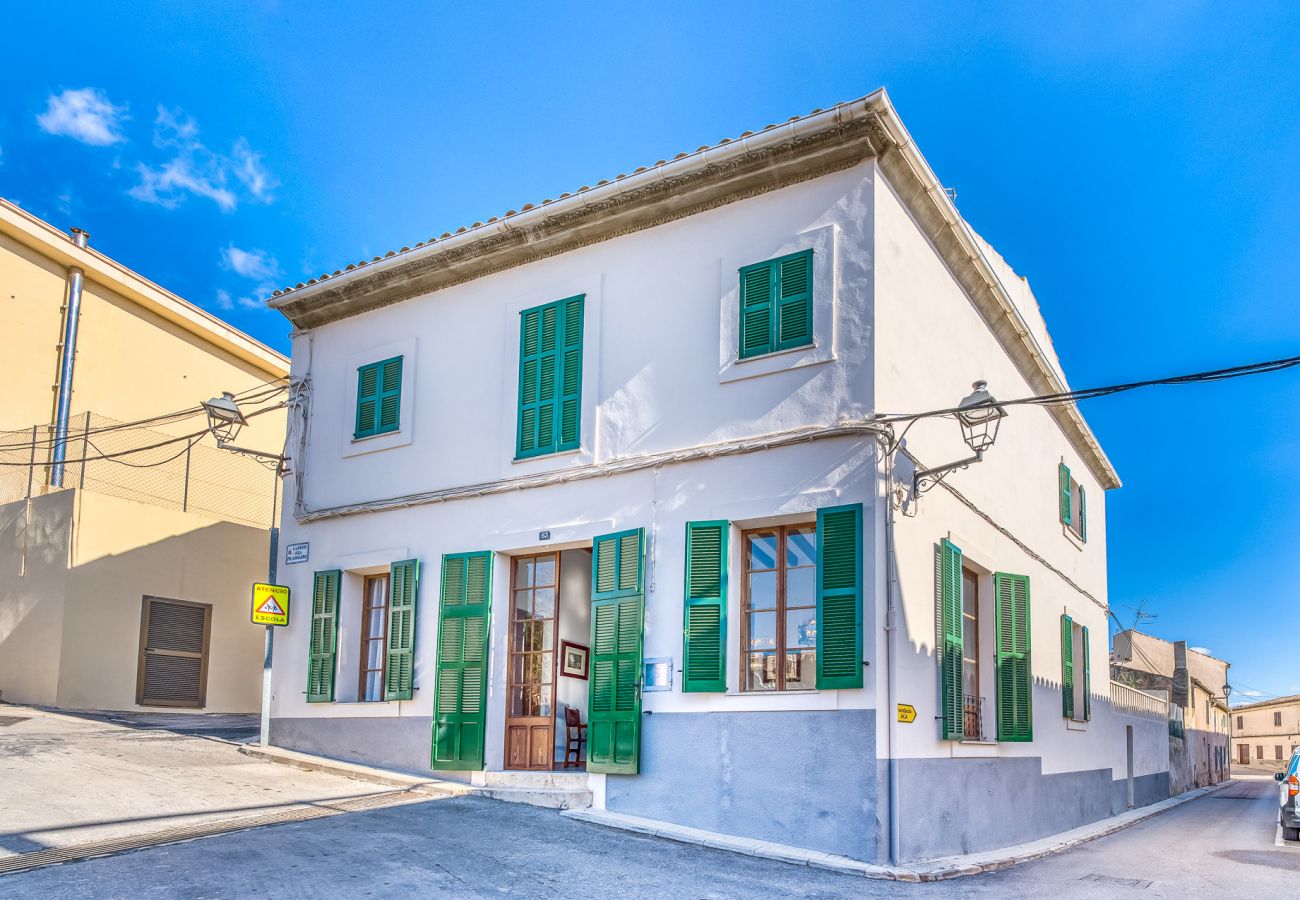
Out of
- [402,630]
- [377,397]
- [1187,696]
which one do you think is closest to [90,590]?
[377,397]

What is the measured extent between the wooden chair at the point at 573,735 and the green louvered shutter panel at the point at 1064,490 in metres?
8.44

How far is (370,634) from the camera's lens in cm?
1412

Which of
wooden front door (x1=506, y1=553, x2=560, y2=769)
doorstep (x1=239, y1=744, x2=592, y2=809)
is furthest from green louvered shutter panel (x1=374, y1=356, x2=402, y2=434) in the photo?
doorstep (x1=239, y1=744, x2=592, y2=809)

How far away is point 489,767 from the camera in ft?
40.3

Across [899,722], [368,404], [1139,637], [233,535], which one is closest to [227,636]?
[233,535]

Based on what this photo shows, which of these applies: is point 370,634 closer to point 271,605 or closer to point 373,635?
point 373,635

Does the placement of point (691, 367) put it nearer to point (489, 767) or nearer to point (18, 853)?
point (489, 767)

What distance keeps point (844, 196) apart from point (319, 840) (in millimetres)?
7322

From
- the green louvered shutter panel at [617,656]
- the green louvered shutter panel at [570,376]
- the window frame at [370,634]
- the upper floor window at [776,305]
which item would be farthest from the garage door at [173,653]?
the upper floor window at [776,305]

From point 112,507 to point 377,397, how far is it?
570 cm

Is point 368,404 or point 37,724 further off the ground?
point 368,404

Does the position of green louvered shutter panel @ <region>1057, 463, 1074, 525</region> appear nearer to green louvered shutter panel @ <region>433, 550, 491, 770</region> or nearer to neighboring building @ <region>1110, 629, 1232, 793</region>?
neighboring building @ <region>1110, 629, 1232, 793</region>

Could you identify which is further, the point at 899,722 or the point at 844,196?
the point at 844,196

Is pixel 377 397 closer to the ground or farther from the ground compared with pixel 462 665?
farther from the ground
